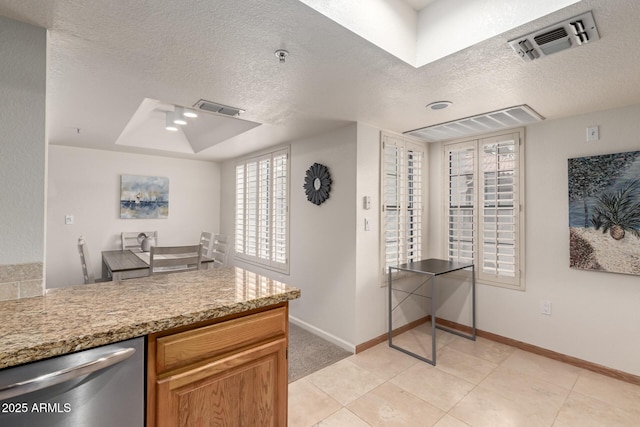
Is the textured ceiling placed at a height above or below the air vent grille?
above

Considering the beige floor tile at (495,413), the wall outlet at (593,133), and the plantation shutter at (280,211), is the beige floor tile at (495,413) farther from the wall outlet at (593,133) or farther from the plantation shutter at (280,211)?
the plantation shutter at (280,211)

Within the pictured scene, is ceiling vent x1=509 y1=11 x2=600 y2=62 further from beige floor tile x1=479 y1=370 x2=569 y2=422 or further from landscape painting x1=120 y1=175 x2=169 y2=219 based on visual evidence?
landscape painting x1=120 y1=175 x2=169 y2=219

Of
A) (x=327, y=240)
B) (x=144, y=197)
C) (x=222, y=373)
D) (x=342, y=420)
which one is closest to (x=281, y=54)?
(x=222, y=373)

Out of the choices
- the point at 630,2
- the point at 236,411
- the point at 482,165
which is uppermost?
the point at 630,2

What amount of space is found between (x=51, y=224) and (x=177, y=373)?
418 centimetres

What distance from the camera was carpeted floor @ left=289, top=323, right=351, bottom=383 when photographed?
260 centimetres

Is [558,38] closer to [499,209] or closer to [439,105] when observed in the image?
[439,105]

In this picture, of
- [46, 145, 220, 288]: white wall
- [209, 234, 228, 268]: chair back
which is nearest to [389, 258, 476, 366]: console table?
[209, 234, 228, 268]: chair back

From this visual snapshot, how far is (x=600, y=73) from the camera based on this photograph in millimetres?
1852

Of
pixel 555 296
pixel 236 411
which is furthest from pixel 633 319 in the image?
pixel 236 411

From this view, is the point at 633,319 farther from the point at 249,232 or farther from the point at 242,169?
the point at 242,169

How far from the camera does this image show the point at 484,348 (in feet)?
9.72

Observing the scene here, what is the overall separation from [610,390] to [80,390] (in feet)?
10.7

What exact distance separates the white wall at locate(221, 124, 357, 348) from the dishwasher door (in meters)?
2.10
